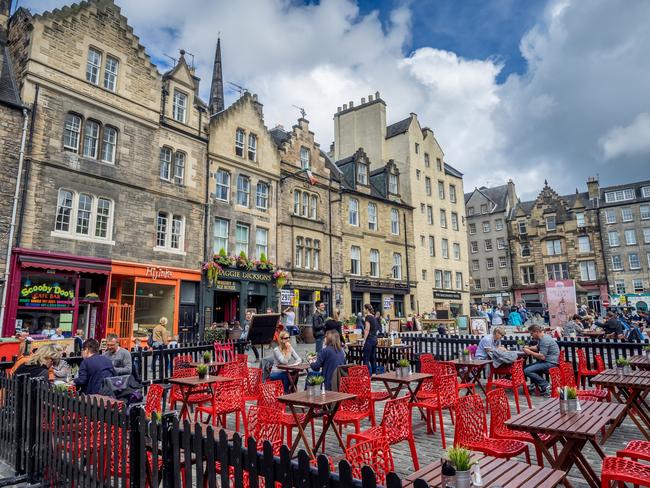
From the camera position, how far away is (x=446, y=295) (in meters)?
39.2

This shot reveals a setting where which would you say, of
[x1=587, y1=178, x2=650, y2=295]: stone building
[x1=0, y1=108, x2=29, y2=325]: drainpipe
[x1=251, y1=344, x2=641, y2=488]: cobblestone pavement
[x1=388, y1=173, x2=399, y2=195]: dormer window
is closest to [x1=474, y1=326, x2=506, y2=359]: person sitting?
[x1=251, y1=344, x2=641, y2=488]: cobblestone pavement

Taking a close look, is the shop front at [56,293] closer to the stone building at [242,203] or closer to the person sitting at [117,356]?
the stone building at [242,203]

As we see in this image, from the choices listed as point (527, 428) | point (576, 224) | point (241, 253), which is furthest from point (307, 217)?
point (576, 224)

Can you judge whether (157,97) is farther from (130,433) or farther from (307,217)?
(130,433)

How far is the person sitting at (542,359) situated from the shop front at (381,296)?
2005 cm

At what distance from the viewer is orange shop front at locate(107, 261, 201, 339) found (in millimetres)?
19203

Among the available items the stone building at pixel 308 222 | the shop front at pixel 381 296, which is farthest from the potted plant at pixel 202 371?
the shop front at pixel 381 296

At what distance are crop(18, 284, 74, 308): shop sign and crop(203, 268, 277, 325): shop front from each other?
6470 millimetres

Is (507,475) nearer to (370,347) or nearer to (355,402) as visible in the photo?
(355,402)

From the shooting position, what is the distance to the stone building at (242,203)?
2364 cm

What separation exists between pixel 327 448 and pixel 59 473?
12.1 ft

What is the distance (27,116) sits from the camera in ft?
55.2

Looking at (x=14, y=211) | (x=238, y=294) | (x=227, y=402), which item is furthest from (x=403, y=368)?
(x=238, y=294)

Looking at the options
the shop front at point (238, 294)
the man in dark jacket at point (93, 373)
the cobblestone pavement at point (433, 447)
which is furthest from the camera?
the shop front at point (238, 294)
